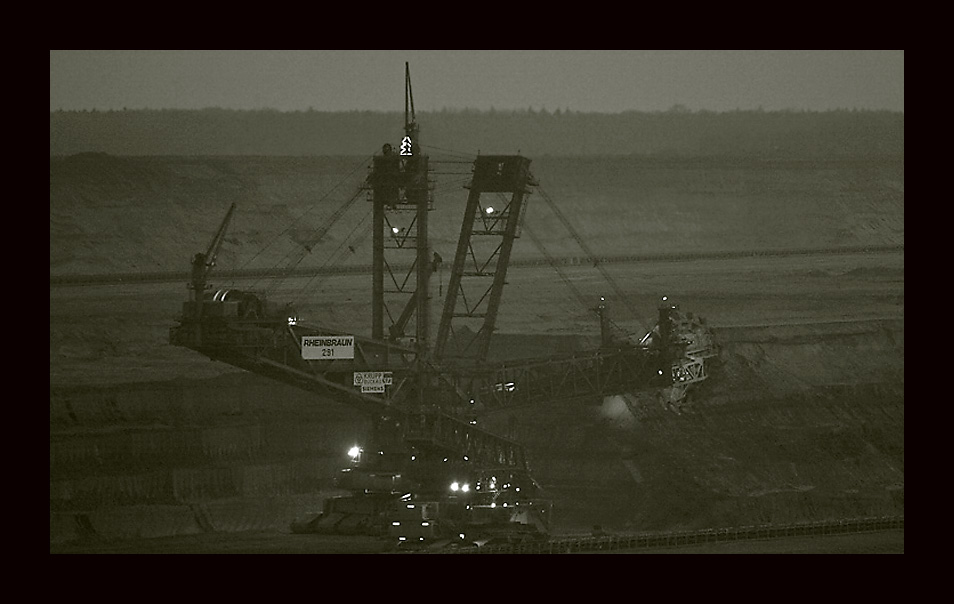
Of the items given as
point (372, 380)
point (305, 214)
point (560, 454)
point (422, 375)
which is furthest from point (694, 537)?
point (305, 214)

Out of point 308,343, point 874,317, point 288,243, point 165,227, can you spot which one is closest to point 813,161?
point 874,317

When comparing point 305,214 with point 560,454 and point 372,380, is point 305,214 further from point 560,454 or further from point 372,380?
point 372,380

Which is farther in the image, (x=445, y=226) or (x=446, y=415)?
(x=445, y=226)

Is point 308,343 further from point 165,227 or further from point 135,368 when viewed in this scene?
point 165,227

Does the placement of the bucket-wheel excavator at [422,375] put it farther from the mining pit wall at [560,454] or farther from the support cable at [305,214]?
the support cable at [305,214]

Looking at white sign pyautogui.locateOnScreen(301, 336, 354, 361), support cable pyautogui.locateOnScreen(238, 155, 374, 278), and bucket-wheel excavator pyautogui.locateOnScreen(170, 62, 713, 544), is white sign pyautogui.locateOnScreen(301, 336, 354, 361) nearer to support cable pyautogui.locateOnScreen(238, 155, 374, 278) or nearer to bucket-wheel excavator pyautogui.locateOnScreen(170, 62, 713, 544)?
bucket-wheel excavator pyautogui.locateOnScreen(170, 62, 713, 544)

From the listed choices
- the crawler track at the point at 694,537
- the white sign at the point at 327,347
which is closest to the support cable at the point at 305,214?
the white sign at the point at 327,347
